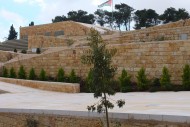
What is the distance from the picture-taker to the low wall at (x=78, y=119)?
22.0 feet

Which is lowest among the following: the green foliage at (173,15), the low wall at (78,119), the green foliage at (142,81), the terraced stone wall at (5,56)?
the low wall at (78,119)

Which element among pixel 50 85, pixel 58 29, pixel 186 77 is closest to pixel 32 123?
pixel 186 77

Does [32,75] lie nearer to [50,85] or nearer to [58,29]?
[50,85]

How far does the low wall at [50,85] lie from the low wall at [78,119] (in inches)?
222

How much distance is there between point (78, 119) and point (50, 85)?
8.80 meters

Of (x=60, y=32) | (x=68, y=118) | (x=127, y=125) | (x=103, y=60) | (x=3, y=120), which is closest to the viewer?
(x=103, y=60)

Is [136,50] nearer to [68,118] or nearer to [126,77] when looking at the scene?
[126,77]

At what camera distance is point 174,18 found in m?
45.9

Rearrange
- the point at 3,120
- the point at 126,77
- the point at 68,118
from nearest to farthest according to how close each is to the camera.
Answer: the point at 68,118
the point at 3,120
the point at 126,77

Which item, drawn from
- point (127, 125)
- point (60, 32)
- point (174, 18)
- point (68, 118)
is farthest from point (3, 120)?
point (174, 18)

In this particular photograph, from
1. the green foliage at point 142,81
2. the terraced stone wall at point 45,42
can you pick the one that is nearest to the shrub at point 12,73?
the terraced stone wall at point 45,42

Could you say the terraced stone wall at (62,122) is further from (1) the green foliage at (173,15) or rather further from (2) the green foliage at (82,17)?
(2) the green foliage at (82,17)

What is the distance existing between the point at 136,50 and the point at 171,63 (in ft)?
5.78

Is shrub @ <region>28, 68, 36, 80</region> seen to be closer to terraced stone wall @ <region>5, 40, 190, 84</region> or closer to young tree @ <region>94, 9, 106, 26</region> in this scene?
terraced stone wall @ <region>5, 40, 190, 84</region>
